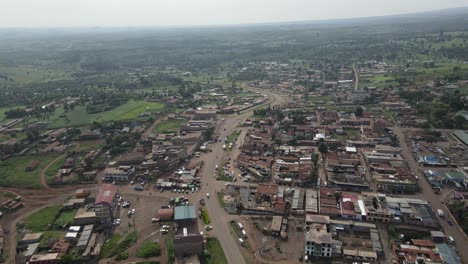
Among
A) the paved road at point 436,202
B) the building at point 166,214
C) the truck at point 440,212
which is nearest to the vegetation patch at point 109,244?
the building at point 166,214

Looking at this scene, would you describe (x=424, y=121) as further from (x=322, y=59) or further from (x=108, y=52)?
(x=108, y=52)

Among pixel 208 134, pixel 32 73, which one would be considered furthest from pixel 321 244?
pixel 32 73

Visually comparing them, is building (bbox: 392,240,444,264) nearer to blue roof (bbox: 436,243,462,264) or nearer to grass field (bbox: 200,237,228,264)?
blue roof (bbox: 436,243,462,264)

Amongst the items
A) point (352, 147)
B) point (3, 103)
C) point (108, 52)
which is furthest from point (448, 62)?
point (108, 52)

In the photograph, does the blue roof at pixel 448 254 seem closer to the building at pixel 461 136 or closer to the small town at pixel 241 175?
the small town at pixel 241 175

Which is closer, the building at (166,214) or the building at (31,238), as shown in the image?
the building at (31,238)

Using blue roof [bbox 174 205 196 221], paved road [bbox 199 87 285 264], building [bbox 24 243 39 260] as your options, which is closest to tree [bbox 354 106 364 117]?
paved road [bbox 199 87 285 264]
